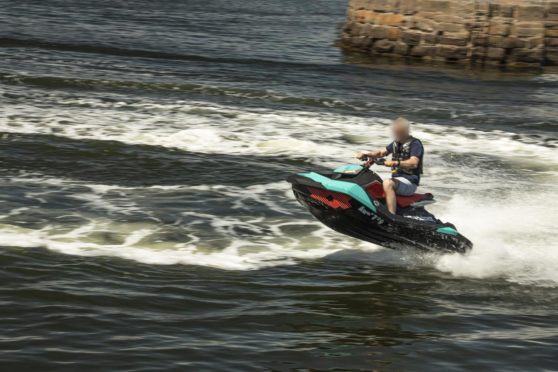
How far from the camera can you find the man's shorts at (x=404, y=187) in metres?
10.7

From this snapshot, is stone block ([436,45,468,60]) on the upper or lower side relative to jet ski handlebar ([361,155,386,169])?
lower

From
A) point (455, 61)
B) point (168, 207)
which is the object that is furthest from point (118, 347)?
point (455, 61)

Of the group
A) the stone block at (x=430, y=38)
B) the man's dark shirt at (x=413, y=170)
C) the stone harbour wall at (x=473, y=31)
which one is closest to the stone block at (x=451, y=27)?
the stone harbour wall at (x=473, y=31)

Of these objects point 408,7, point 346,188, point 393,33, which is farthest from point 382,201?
point 393,33

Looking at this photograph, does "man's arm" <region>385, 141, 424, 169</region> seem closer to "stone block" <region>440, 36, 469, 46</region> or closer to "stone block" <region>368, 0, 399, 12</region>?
"stone block" <region>440, 36, 469, 46</region>

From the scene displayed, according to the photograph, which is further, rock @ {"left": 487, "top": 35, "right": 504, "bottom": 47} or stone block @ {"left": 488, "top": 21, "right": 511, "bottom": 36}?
rock @ {"left": 487, "top": 35, "right": 504, "bottom": 47}

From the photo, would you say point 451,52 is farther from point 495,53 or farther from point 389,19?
point 389,19

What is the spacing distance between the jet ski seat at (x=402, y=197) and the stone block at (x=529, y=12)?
1922cm

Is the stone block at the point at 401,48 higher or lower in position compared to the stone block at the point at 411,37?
lower

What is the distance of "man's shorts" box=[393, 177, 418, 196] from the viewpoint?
10.7m

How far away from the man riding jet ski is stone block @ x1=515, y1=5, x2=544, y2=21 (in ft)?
62.9

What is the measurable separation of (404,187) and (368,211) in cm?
54

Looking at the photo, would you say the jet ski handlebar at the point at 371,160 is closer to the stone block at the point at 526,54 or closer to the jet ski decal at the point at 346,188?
the jet ski decal at the point at 346,188

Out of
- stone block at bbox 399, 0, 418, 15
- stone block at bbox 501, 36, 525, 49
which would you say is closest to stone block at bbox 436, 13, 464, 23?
stone block at bbox 399, 0, 418, 15
